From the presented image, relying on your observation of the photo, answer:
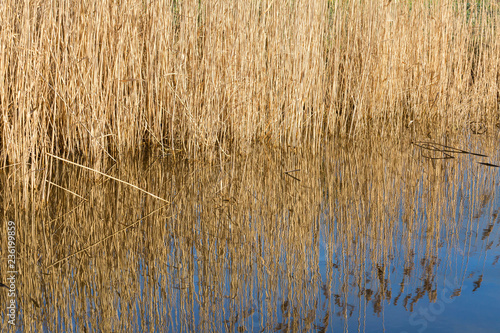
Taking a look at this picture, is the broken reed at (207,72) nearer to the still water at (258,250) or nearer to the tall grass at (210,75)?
the tall grass at (210,75)

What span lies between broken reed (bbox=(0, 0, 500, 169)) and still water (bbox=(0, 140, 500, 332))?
1.00 ft

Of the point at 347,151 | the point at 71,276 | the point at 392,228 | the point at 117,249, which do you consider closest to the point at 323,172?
the point at 347,151

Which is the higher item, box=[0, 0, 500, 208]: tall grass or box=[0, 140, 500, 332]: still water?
box=[0, 0, 500, 208]: tall grass

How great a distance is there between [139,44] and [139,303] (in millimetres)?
2159

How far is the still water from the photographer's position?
1545 mm

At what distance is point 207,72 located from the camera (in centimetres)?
324

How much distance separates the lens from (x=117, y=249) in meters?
1.94

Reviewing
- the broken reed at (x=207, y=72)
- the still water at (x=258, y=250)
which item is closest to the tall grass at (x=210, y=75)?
the broken reed at (x=207, y=72)

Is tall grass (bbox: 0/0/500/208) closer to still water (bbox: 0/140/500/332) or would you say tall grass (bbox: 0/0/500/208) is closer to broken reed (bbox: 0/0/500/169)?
broken reed (bbox: 0/0/500/169)

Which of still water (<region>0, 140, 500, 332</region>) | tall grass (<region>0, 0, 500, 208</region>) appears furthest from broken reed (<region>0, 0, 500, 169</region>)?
still water (<region>0, 140, 500, 332</region>)

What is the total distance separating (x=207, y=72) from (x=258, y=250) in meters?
1.54

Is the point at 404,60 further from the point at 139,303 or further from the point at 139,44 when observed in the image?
the point at 139,303

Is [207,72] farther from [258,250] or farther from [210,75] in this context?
[258,250]

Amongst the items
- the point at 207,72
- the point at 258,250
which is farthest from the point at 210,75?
the point at 258,250
